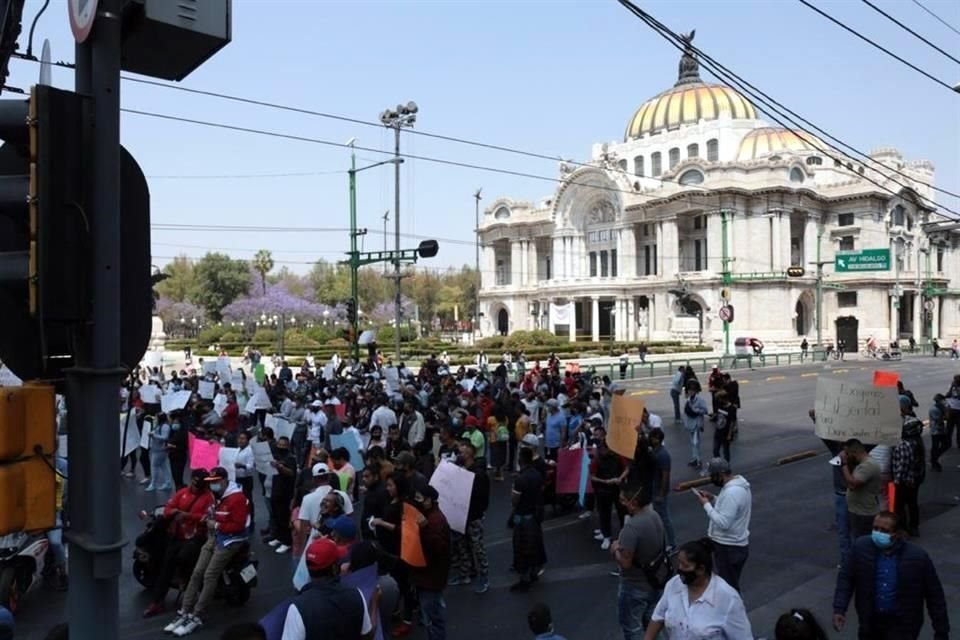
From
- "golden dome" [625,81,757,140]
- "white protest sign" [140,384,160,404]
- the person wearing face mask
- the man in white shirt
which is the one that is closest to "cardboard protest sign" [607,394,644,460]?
the person wearing face mask

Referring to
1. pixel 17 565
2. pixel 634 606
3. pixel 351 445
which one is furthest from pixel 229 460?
pixel 634 606

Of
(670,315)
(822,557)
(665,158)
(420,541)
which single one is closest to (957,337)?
(670,315)

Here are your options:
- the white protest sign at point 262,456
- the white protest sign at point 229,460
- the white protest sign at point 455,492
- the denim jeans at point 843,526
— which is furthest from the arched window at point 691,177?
the white protest sign at point 455,492

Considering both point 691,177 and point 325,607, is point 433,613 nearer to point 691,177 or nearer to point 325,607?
point 325,607

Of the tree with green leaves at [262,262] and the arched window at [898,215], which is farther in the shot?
the tree with green leaves at [262,262]

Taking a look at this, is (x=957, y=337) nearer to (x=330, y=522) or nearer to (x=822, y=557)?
(x=822, y=557)

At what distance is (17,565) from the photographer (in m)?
7.61

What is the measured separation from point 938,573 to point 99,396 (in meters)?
9.16

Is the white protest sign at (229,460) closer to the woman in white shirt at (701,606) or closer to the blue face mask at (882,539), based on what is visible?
the woman in white shirt at (701,606)

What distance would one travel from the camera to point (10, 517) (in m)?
2.61

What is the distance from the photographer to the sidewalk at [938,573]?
7098 millimetres

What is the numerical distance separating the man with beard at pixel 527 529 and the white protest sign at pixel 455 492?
0.67 m

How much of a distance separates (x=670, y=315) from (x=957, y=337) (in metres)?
27.6

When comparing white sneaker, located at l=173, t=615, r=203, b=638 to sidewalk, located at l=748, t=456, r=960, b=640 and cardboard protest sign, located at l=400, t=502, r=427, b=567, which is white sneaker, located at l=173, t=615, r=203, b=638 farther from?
sidewalk, located at l=748, t=456, r=960, b=640
